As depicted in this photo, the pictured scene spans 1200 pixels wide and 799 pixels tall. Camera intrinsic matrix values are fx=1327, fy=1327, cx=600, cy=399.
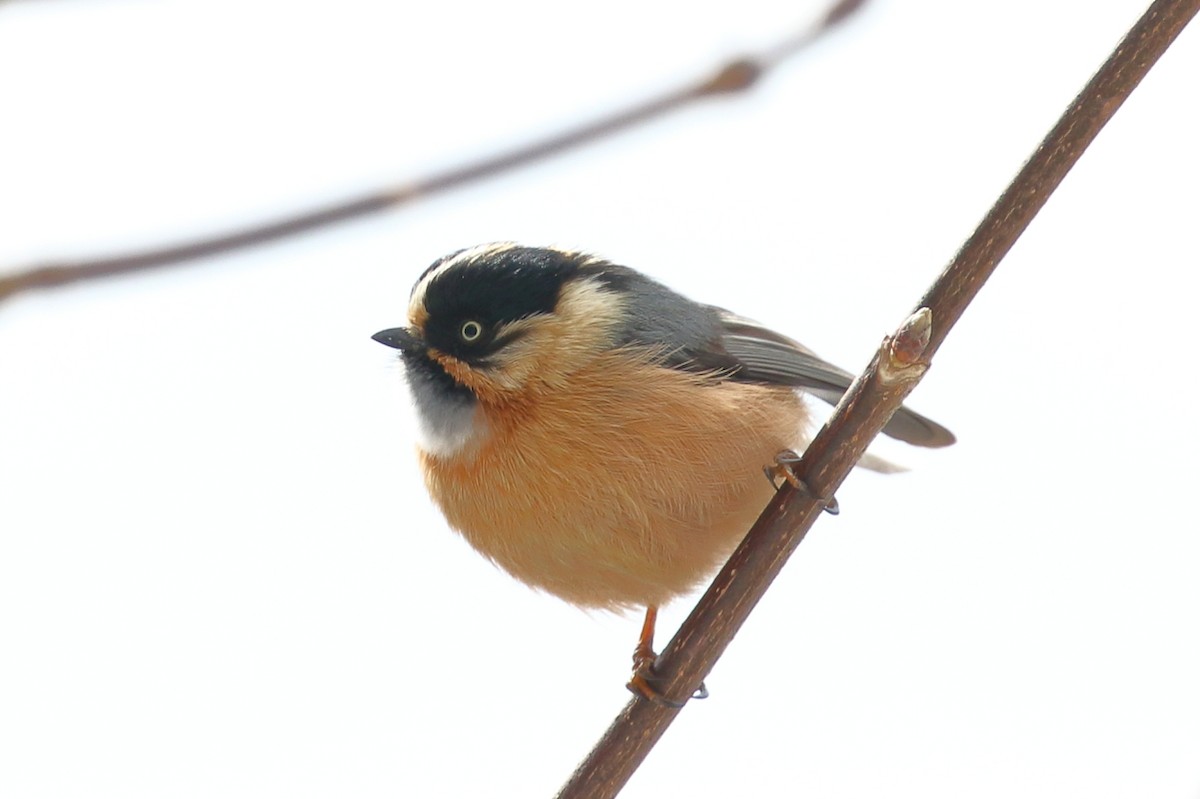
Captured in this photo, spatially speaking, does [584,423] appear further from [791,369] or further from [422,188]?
[422,188]

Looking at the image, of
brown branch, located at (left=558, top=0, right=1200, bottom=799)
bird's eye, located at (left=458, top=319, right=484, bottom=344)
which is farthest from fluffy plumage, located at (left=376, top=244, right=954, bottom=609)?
brown branch, located at (left=558, top=0, right=1200, bottom=799)

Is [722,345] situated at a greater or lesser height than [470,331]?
greater

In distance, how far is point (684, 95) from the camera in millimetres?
2451

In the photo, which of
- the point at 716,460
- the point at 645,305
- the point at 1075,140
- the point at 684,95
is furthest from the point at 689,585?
the point at 684,95

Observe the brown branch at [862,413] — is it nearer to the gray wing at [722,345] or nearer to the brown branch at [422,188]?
the brown branch at [422,188]

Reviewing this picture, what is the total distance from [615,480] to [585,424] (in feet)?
0.82

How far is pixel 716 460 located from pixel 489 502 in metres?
0.87

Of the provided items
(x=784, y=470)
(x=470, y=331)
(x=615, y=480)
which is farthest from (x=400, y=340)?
(x=784, y=470)

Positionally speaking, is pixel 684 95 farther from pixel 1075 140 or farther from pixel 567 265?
pixel 567 265

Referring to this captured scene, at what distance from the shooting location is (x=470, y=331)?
5.18 meters

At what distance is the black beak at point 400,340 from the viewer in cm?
521

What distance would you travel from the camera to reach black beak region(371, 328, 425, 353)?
205 inches

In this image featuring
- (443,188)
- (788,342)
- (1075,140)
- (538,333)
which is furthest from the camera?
(788,342)

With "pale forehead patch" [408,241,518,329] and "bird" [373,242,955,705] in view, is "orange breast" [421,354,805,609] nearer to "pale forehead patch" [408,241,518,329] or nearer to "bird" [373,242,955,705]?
"bird" [373,242,955,705]
